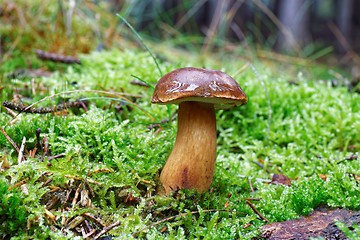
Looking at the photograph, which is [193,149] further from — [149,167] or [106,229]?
[106,229]

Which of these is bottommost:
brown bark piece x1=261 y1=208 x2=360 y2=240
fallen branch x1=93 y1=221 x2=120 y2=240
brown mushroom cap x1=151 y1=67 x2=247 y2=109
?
fallen branch x1=93 y1=221 x2=120 y2=240

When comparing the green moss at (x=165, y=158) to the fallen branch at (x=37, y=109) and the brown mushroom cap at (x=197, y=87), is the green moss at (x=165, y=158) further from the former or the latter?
the brown mushroom cap at (x=197, y=87)

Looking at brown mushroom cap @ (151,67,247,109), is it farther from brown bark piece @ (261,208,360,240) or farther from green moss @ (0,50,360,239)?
brown bark piece @ (261,208,360,240)

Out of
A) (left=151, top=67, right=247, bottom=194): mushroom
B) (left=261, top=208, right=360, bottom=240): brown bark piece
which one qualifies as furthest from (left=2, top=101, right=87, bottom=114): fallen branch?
(left=261, top=208, right=360, bottom=240): brown bark piece

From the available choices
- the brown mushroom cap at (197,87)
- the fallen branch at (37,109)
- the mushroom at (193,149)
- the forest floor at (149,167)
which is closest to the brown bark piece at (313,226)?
the forest floor at (149,167)

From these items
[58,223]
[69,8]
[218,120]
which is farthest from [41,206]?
[69,8]
